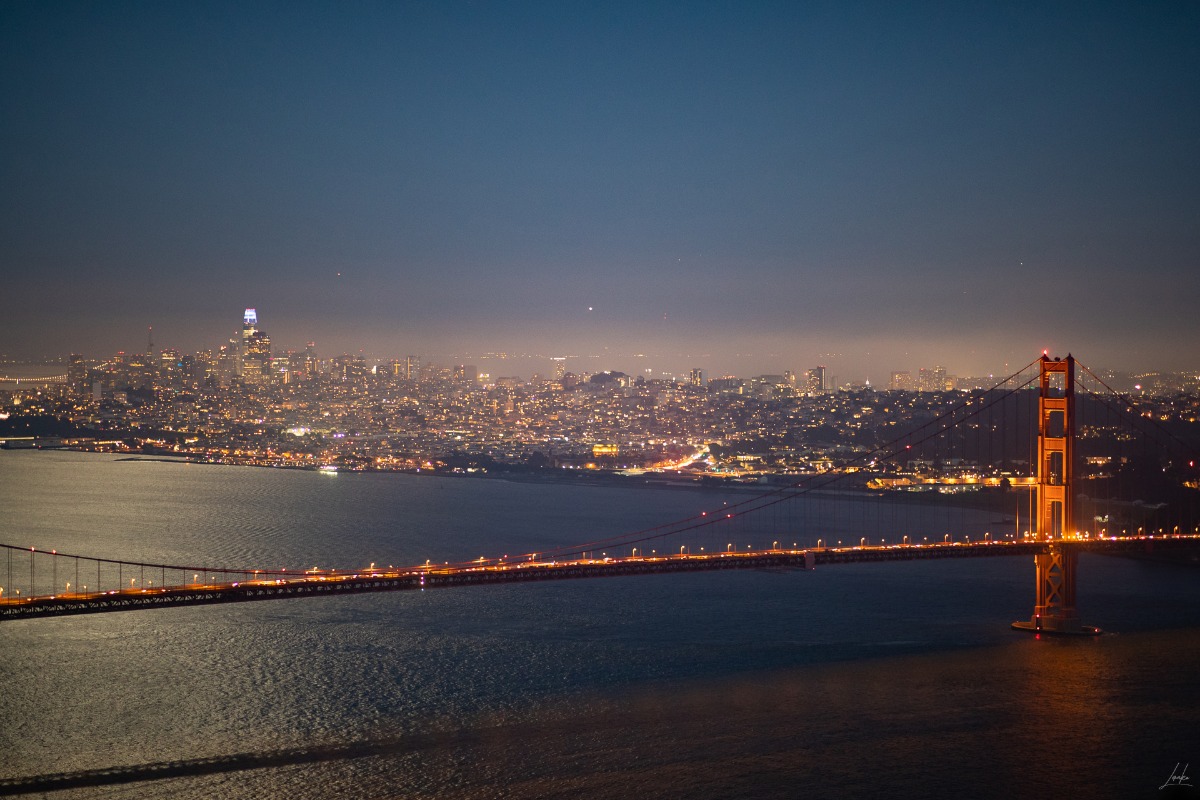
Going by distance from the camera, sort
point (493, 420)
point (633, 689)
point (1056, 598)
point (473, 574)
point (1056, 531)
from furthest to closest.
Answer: point (493, 420) < point (1056, 531) < point (1056, 598) < point (473, 574) < point (633, 689)

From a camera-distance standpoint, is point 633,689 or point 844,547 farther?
point 844,547

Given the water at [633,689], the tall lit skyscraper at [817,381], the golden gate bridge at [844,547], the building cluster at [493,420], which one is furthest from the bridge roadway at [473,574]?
the tall lit skyscraper at [817,381]

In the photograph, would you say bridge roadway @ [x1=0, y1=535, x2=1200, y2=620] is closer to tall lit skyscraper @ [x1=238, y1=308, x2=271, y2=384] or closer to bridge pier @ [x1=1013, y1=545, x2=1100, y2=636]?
bridge pier @ [x1=1013, y1=545, x2=1100, y2=636]

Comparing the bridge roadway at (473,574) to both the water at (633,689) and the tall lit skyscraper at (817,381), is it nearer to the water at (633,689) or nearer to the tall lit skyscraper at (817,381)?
the water at (633,689)

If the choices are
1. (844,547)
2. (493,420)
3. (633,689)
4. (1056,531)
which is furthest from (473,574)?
(493,420)

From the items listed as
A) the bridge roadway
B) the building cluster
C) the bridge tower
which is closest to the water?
the bridge tower

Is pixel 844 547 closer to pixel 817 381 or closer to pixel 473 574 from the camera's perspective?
pixel 473 574

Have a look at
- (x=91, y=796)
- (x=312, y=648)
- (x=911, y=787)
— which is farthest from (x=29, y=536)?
(x=911, y=787)
